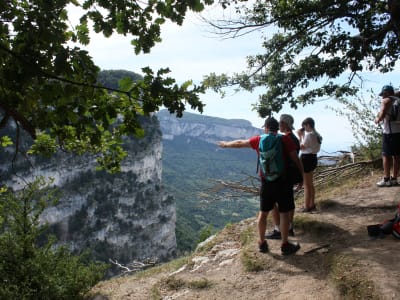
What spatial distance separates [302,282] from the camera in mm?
3744

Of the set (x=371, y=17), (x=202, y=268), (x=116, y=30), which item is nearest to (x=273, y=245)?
(x=202, y=268)

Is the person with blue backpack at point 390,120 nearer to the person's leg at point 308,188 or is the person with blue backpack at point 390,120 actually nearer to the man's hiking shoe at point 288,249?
the person's leg at point 308,188

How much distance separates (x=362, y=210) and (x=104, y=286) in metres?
4.12

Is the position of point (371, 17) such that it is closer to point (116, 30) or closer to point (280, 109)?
point (280, 109)

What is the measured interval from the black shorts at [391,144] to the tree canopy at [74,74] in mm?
4163

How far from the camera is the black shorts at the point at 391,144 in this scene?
568 cm

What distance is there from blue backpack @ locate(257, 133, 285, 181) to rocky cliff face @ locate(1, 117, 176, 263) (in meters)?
58.8

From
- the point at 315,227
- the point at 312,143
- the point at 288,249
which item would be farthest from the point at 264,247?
the point at 312,143

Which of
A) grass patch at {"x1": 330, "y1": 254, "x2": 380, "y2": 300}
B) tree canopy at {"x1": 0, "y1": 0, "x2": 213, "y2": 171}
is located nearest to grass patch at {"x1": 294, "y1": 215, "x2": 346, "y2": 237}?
grass patch at {"x1": 330, "y1": 254, "x2": 380, "y2": 300}

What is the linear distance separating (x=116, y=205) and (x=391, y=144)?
237 ft

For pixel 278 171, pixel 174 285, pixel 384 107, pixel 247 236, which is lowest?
pixel 174 285

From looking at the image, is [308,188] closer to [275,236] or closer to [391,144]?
[275,236]

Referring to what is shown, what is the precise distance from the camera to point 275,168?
4.16 metres

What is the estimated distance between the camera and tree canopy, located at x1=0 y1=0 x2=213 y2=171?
213 cm
